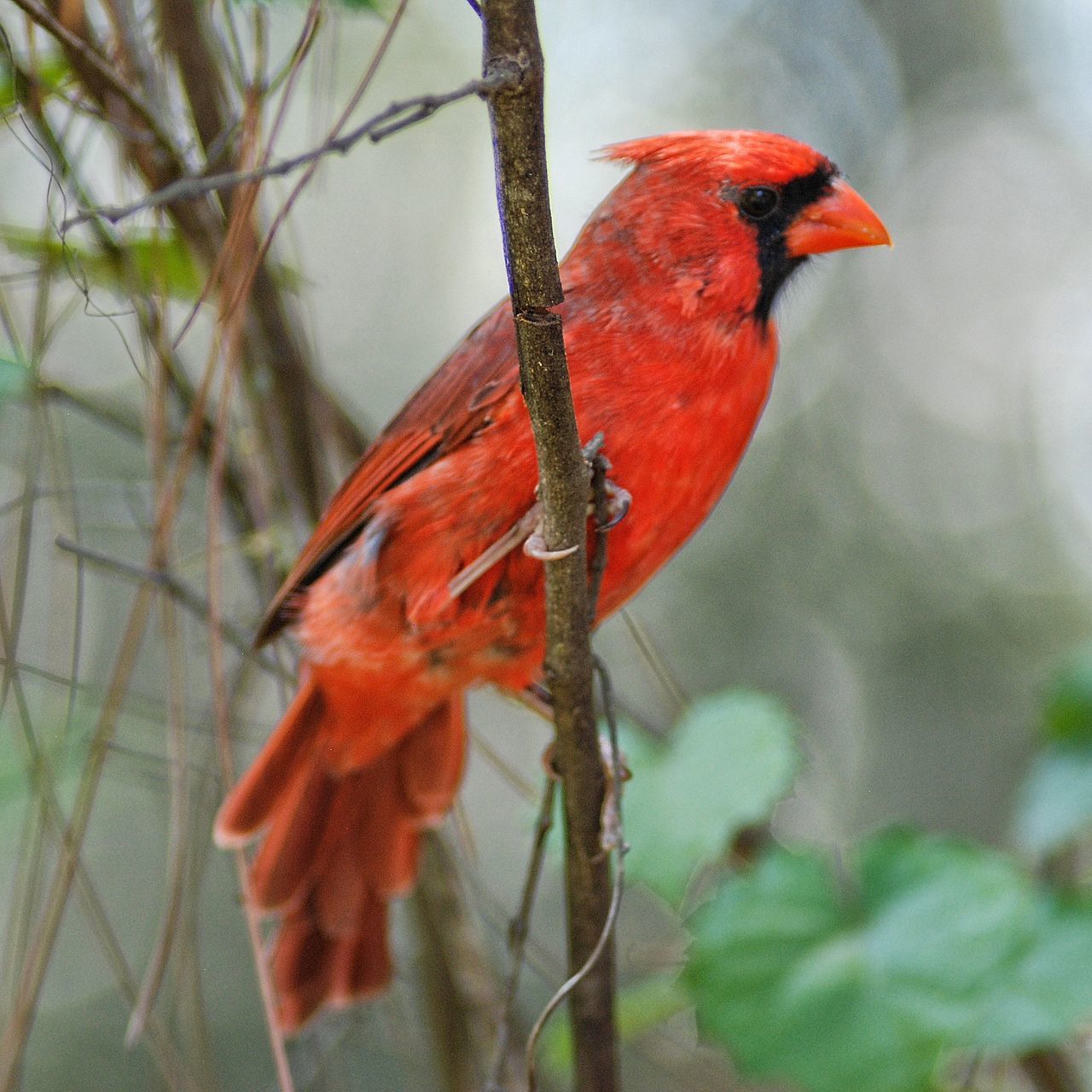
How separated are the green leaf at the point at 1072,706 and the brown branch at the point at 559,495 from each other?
1130 millimetres

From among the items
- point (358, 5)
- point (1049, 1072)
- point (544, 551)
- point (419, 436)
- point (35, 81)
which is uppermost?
point (358, 5)

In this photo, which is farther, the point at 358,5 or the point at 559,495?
the point at 358,5

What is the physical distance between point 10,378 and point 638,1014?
Answer: 166cm

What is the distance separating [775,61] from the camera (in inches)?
245

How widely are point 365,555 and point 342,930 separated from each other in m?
0.82

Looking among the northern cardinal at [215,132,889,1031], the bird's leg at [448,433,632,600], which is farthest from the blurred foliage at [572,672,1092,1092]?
the bird's leg at [448,433,632,600]

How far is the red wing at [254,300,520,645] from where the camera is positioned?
1982 mm

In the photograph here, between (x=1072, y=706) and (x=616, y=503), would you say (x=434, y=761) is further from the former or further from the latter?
(x=1072, y=706)

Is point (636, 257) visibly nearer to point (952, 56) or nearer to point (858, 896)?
point (858, 896)

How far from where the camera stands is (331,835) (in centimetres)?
244

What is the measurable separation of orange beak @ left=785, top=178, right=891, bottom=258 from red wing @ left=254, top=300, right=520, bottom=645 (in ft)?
1.72

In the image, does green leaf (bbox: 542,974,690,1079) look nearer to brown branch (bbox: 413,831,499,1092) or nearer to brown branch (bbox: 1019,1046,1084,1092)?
brown branch (bbox: 413,831,499,1092)

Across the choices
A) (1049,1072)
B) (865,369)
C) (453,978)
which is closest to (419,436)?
(453,978)

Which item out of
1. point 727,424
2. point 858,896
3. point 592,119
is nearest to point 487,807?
point 592,119
